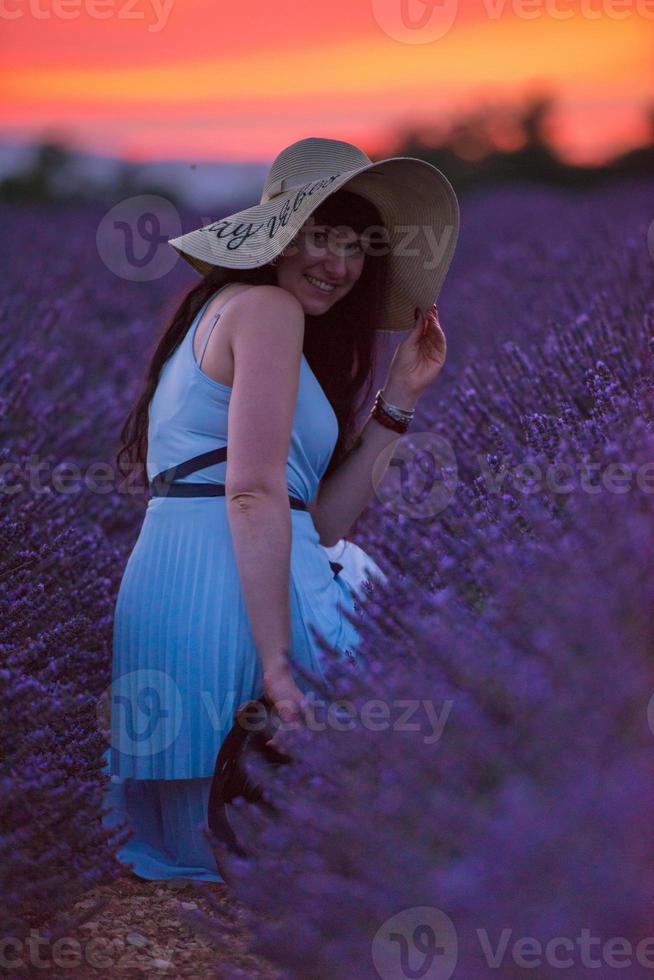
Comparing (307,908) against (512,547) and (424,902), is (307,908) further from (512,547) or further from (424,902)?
(512,547)

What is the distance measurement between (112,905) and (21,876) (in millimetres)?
414

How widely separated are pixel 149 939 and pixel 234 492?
0.78 m

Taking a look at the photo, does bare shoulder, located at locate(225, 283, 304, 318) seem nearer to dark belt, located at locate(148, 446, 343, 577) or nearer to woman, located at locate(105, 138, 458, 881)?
woman, located at locate(105, 138, 458, 881)

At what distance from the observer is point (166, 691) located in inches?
93.1

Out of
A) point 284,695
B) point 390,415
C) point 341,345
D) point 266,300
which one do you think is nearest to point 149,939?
point 284,695

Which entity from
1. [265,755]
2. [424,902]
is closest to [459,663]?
[424,902]

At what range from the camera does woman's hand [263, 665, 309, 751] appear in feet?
6.53

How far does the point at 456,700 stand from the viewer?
4.83ft

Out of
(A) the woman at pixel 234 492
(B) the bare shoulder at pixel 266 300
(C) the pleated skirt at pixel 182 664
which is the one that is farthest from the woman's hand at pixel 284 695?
(B) the bare shoulder at pixel 266 300

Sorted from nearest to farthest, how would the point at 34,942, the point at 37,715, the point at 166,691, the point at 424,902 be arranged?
the point at 424,902 < the point at 34,942 < the point at 37,715 < the point at 166,691

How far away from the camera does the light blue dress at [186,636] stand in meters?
2.34

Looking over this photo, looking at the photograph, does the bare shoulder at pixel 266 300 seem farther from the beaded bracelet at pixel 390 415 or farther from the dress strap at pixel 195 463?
the beaded bracelet at pixel 390 415

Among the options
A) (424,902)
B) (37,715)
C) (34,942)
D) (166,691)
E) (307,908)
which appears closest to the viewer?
(424,902)

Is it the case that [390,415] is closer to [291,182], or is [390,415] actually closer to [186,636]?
[291,182]
